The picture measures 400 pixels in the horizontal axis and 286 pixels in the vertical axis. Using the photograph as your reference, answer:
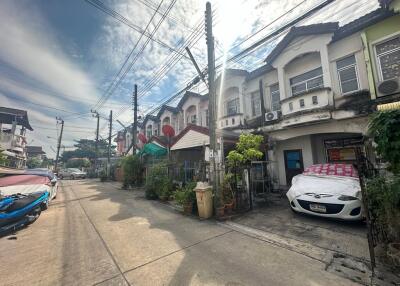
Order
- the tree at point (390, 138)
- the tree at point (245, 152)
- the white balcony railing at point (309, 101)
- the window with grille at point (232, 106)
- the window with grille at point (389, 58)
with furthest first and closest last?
the window with grille at point (232, 106) → the white balcony railing at point (309, 101) → the window with grille at point (389, 58) → the tree at point (245, 152) → the tree at point (390, 138)

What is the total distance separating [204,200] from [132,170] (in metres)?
10.4

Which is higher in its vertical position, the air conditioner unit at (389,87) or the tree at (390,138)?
the air conditioner unit at (389,87)

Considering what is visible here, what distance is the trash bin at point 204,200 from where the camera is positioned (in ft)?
21.3

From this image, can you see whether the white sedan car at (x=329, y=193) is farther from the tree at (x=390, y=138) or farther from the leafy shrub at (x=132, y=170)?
the leafy shrub at (x=132, y=170)

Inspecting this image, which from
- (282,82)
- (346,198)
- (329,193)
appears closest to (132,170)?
(282,82)

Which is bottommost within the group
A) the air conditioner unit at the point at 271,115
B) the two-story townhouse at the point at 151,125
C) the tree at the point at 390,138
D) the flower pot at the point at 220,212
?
Result: the flower pot at the point at 220,212

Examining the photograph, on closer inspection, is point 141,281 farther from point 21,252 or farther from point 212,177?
point 212,177

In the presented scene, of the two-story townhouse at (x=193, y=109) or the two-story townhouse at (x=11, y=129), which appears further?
the two-story townhouse at (x=11, y=129)

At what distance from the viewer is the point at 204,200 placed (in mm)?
6531

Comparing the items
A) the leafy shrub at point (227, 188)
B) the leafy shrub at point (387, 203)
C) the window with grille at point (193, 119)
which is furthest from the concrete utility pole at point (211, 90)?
the window with grille at point (193, 119)

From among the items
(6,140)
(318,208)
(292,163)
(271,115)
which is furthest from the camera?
(6,140)

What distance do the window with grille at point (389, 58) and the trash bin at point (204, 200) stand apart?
852cm

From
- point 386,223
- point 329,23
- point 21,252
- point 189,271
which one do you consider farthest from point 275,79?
point 21,252

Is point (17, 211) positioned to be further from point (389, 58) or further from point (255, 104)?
point (389, 58)
